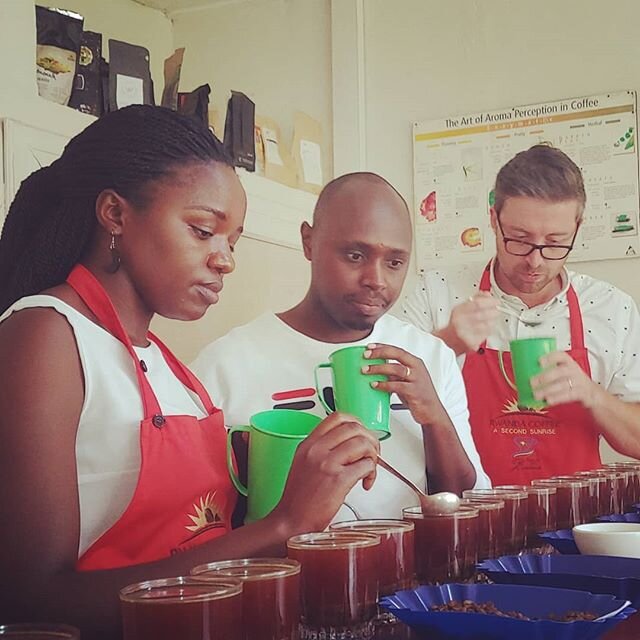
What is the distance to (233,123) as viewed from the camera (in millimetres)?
2594

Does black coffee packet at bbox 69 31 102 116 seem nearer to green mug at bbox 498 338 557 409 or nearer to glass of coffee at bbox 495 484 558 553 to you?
green mug at bbox 498 338 557 409

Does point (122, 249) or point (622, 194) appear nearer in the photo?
point (122, 249)

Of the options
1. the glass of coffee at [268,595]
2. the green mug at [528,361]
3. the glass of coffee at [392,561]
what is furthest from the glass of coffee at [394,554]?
the green mug at [528,361]

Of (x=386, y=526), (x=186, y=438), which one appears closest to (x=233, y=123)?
(x=186, y=438)

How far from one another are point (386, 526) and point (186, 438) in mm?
306

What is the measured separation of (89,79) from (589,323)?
4.71 feet

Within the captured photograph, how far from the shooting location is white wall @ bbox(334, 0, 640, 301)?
3.16m

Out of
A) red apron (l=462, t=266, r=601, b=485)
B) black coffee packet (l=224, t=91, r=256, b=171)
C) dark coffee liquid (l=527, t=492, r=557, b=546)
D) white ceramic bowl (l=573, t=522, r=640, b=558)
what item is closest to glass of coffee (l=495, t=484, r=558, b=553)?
dark coffee liquid (l=527, t=492, r=557, b=546)

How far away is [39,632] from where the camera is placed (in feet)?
2.20

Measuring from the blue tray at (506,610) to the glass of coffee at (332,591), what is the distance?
0.03 metres

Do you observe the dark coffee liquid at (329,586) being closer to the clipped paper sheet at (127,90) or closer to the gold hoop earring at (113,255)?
the gold hoop earring at (113,255)

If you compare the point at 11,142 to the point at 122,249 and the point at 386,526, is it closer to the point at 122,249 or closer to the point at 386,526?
the point at 122,249

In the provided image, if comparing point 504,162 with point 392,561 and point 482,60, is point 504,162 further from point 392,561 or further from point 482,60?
point 392,561

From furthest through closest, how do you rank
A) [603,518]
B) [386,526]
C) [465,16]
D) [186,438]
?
[465,16] < [603,518] < [186,438] < [386,526]
